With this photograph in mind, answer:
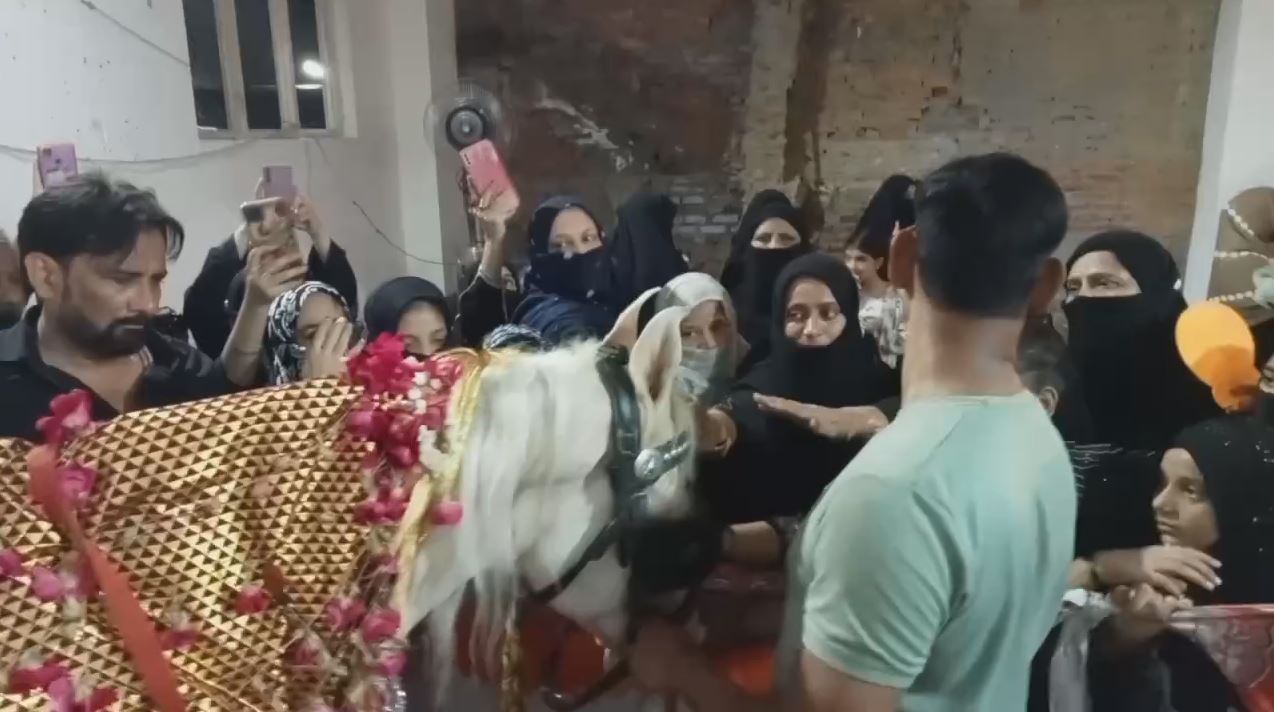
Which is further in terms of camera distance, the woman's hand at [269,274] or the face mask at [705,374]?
the woman's hand at [269,274]

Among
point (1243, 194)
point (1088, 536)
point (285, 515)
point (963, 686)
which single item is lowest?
point (1088, 536)

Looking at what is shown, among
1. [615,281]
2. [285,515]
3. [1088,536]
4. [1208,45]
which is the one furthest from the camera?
[1208,45]

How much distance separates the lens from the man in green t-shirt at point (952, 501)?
54 cm

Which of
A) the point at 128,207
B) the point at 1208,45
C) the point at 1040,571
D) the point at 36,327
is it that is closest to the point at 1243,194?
the point at 1208,45

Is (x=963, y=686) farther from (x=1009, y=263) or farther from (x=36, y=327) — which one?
(x=36, y=327)

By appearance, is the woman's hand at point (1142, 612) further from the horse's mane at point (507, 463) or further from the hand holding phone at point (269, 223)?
the hand holding phone at point (269, 223)

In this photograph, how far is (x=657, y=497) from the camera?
32.1 inches

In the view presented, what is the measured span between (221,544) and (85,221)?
470mm

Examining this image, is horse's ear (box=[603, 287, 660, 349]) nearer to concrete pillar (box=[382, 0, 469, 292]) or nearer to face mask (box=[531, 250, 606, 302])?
face mask (box=[531, 250, 606, 302])

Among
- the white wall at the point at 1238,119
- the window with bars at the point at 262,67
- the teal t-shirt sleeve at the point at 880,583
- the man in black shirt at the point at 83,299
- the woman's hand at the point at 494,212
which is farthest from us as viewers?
the window with bars at the point at 262,67

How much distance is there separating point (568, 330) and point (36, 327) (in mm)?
619

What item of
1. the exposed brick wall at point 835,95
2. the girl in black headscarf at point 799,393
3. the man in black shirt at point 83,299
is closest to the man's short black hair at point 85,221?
the man in black shirt at point 83,299

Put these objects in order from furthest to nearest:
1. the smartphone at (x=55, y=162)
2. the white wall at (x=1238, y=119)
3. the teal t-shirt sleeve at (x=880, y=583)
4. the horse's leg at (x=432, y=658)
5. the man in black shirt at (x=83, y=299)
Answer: the white wall at (x=1238, y=119) < the smartphone at (x=55, y=162) < the man in black shirt at (x=83, y=299) < the horse's leg at (x=432, y=658) < the teal t-shirt sleeve at (x=880, y=583)

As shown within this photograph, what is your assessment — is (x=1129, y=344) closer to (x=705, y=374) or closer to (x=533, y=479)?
(x=705, y=374)
